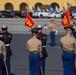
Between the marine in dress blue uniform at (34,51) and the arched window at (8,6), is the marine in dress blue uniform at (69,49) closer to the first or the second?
the marine in dress blue uniform at (34,51)

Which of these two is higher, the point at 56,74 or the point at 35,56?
the point at 35,56

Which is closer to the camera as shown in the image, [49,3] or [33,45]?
[33,45]

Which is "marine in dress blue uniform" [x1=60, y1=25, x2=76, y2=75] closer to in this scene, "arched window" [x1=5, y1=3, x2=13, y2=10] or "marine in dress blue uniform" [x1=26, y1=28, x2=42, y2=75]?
"marine in dress blue uniform" [x1=26, y1=28, x2=42, y2=75]

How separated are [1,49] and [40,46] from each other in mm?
1088

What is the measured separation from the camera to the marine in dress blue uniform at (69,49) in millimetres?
11281

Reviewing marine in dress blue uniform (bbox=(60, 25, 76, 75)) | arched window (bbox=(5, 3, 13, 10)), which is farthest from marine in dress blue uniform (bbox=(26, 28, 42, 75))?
arched window (bbox=(5, 3, 13, 10))

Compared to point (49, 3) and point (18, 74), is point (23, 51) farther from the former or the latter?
point (49, 3)

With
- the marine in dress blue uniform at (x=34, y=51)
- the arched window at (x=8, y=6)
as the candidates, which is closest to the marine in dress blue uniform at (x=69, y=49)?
the marine in dress blue uniform at (x=34, y=51)

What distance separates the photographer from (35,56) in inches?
443

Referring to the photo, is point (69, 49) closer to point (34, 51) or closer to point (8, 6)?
point (34, 51)

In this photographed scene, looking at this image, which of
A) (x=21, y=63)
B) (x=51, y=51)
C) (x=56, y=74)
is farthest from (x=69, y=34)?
(x=51, y=51)

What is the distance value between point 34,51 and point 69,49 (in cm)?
98

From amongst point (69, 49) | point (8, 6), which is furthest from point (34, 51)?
point (8, 6)

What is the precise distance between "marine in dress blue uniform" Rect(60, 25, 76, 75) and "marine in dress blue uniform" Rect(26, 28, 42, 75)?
0.71 m
